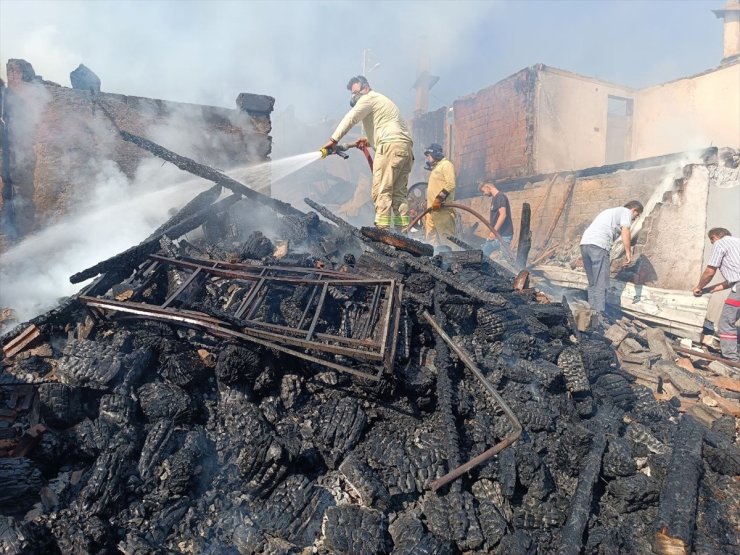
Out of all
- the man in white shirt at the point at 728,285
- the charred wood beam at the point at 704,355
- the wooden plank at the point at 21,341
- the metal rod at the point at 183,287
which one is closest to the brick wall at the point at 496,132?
the man in white shirt at the point at 728,285

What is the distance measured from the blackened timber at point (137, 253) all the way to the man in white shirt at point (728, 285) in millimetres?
7433

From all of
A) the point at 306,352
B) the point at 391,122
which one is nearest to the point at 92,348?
the point at 306,352

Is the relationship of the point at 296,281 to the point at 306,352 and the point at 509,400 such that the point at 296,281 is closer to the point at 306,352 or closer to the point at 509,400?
the point at 306,352

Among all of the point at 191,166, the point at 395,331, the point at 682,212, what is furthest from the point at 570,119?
the point at 395,331

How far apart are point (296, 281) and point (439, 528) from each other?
2.57 meters

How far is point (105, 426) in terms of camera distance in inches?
136

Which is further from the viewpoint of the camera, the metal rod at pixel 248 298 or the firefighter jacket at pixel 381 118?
the firefighter jacket at pixel 381 118

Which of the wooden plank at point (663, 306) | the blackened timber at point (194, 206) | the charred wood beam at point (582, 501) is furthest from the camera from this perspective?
the wooden plank at point (663, 306)

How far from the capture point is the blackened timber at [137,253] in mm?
4703

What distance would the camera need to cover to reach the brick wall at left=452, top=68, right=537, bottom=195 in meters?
15.2

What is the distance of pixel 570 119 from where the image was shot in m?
15.9

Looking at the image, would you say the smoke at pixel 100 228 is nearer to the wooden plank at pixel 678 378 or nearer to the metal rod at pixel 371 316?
the metal rod at pixel 371 316

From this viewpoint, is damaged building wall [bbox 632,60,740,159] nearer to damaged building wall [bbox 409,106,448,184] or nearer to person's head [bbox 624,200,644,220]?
damaged building wall [bbox 409,106,448,184]

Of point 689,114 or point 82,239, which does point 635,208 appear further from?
point 689,114
